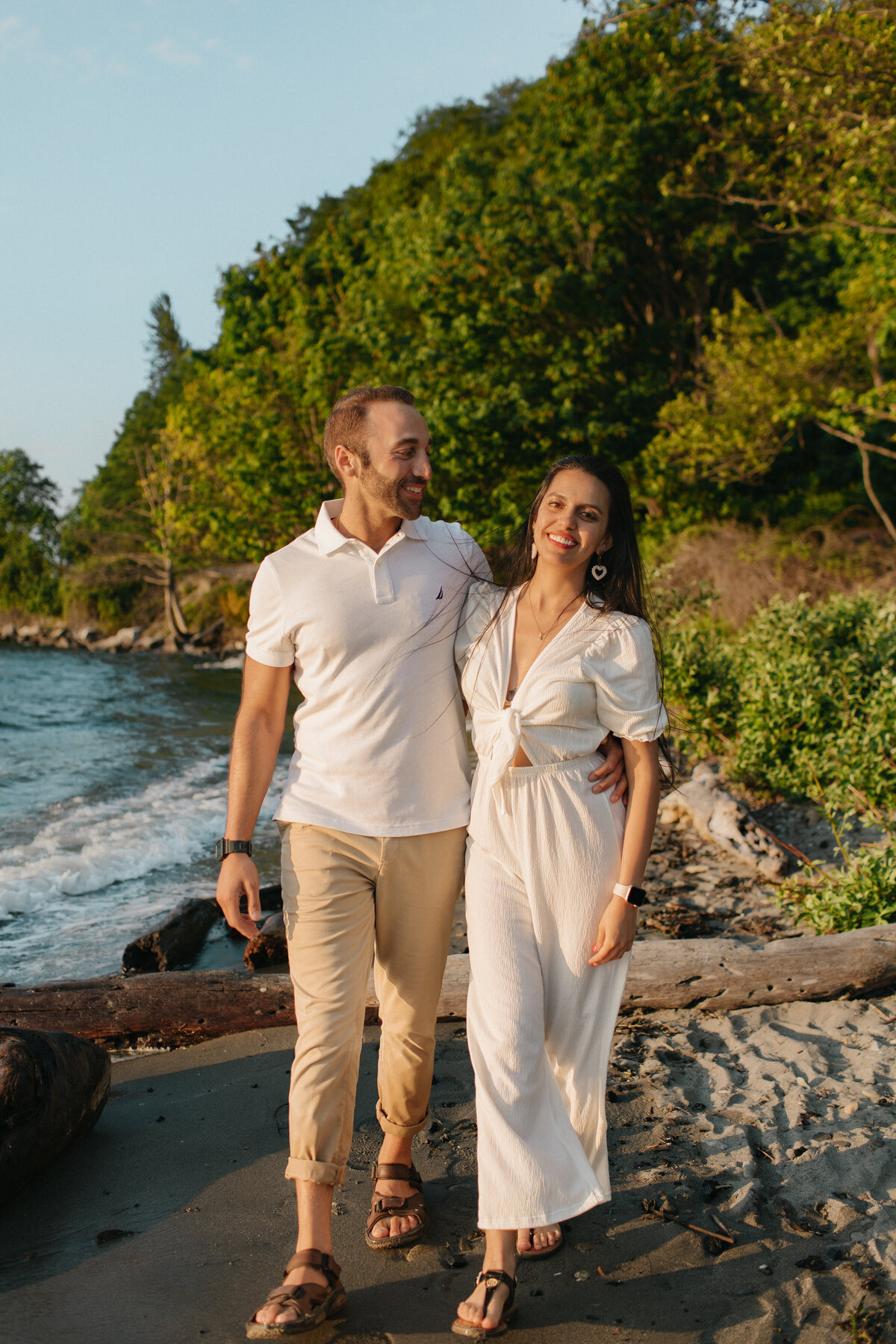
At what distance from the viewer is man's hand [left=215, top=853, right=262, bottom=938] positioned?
2963 mm

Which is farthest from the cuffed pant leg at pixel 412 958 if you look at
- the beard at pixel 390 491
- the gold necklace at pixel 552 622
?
the beard at pixel 390 491

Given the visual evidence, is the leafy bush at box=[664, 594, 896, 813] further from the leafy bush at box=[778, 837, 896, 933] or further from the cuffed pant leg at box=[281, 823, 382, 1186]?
the cuffed pant leg at box=[281, 823, 382, 1186]

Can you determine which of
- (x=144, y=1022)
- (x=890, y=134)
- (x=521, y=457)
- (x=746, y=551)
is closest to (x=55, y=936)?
(x=144, y=1022)

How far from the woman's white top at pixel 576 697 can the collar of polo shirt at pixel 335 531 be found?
1.66 ft

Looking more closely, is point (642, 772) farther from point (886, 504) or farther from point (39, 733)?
point (886, 504)

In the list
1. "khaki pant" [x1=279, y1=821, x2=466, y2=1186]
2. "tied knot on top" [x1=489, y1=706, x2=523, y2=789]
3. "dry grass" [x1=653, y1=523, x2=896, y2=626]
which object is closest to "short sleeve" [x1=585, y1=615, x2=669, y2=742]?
"tied knot on top" [x1=489, y1=706, x2=523, y2=789]

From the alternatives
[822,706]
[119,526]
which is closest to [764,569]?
[822,706]

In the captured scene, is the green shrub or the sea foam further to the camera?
the sea foam

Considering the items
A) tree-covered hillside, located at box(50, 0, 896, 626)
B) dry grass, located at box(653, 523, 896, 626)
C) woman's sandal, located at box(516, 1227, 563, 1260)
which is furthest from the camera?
tree-covered hillside, located at box(50, 0, 896, 626)

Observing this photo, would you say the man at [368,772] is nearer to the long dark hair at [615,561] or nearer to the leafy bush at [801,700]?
the long dark hair at [615,561]

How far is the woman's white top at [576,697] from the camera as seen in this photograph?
2.85m

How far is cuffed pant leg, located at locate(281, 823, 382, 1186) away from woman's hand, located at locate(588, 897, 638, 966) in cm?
70

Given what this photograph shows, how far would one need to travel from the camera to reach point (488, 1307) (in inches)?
100

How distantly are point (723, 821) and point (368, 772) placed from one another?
5.05 meters
